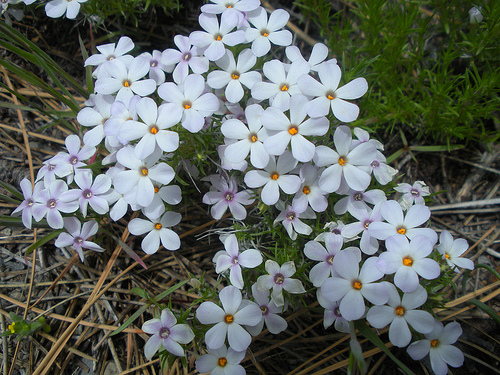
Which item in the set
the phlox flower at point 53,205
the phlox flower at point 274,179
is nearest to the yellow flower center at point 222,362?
the phlox flower at point 274,179

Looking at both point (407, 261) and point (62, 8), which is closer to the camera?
point (407, 261)

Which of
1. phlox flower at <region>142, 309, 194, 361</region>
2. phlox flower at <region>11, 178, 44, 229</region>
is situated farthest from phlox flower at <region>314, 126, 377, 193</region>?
phlox flower at <region>11, 178, 44, 229</region>

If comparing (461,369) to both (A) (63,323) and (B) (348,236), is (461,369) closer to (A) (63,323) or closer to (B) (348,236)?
(B) (348,236)

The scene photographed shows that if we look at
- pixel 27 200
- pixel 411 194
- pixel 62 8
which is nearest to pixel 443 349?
pixel 411 194

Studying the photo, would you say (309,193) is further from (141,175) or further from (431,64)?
(431,64)

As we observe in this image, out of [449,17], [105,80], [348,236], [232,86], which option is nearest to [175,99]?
[232,86]

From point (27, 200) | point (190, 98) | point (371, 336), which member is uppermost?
point (190, 98)
